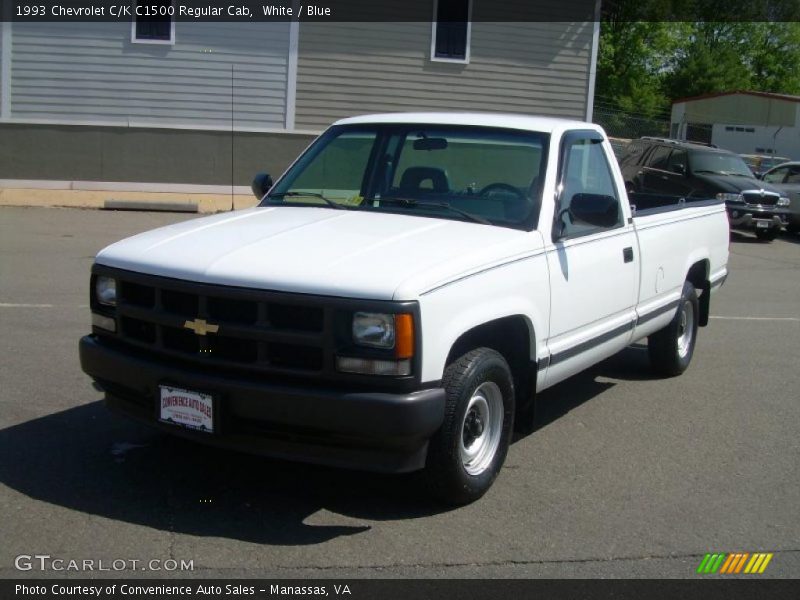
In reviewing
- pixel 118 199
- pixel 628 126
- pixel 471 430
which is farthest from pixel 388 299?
pixel 628 126

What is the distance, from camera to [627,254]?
6168 millimetres

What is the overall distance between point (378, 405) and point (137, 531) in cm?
125

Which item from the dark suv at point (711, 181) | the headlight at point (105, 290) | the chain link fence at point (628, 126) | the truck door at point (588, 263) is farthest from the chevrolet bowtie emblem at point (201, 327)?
the chain link fence at point (628, 126)

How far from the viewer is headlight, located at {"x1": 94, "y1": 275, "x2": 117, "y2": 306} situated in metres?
4.81

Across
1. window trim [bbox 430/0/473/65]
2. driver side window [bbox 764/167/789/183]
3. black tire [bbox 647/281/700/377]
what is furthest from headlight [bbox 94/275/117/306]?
driver side window [bbox 764/167/789/183]

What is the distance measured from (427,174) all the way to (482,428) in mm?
1640

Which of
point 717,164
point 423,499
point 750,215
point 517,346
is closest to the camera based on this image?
point 423,499

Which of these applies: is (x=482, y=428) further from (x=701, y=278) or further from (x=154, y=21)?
(x=154, y=21)

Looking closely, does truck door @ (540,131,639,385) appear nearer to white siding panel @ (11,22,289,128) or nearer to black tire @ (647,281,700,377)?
black tire @ (647,281,700,377)

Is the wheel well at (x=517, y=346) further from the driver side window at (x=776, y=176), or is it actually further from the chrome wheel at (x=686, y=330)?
the driver side window at (x=776, y=176)

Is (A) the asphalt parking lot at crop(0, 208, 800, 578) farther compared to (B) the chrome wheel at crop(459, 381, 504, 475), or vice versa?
(B) the chrome wheel at crop(459, 381, 504, 475)

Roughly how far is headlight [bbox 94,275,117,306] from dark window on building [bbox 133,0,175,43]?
15.8 meters

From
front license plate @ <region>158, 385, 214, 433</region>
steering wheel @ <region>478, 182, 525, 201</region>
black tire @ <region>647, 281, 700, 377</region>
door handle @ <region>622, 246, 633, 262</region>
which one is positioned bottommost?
black tire @ <region>647, 281, 700, 377</region>

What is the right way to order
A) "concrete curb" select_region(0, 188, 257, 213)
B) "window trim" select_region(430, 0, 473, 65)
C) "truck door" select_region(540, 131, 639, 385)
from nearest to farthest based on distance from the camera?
"truck door" select_region(540, 131, 639, 385)
"concrete curb" select_region(0, 188, 257, 213)
"window trim" select_region(430, 0, 473, 65)
